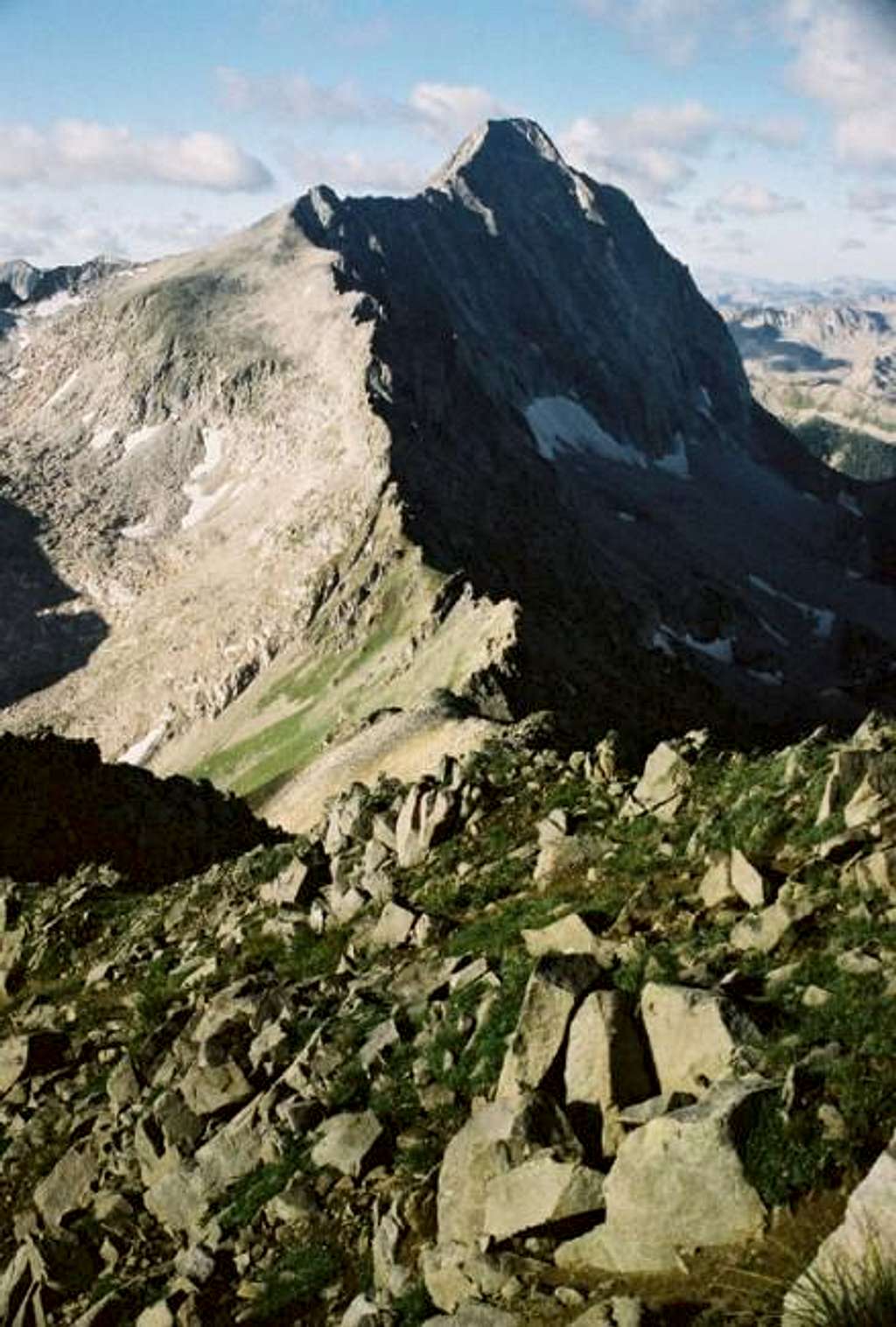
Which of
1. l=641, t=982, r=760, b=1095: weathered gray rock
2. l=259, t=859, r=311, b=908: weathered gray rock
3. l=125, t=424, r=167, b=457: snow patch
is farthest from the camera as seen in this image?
l=125, t=424, r=167, b=457: snow patch

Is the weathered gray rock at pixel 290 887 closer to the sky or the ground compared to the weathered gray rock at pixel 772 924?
closer to the sky

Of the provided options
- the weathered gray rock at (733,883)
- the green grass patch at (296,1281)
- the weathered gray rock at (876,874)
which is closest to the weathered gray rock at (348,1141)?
the green grass patch at (296,1281)

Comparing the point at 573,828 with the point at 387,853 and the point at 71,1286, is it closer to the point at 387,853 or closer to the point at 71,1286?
the point at 387,853

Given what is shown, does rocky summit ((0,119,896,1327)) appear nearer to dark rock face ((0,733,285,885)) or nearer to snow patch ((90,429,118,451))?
dark rock face ((0,733,285,885))

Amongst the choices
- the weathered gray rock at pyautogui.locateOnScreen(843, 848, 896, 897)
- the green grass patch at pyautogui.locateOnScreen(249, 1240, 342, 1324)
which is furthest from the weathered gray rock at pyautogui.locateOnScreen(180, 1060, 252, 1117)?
the weathered gray rock at pyautogui.locateOnScreen(843, 848, 896, 897)

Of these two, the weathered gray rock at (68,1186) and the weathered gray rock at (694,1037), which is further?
the weathered gray rock at (68,1186)

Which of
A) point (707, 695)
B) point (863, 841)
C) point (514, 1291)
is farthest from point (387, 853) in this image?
point (707, 695)

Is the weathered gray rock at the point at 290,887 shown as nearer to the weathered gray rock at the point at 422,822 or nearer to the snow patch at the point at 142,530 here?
the weathered gray rock at the point at 422,822
